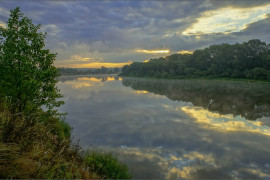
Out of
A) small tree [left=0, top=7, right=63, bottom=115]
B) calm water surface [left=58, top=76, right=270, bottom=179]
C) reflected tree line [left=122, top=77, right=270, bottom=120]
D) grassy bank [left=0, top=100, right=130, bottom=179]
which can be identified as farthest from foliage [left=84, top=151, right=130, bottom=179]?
reflected tree line [left=122, top=77, right=270, bottom=120]

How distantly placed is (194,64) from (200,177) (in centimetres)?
15974

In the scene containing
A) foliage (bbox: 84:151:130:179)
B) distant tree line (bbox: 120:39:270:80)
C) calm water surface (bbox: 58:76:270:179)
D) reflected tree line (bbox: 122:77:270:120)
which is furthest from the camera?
distant tree line (bbox: 120:39:270:80)

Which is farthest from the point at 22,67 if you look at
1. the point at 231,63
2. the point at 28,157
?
the point at 231,63

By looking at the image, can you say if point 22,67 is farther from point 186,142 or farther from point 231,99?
point 231,99

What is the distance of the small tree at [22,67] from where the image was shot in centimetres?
1484

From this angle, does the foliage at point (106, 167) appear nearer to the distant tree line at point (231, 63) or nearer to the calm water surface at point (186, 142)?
the calm water surface at point (186, 142)

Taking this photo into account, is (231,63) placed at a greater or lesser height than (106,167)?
greater

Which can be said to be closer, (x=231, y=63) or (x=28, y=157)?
(x=28, y=157)

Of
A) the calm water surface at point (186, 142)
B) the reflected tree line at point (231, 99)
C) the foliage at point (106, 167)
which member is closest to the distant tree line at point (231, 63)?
the reflected tree line at point (231, 99)

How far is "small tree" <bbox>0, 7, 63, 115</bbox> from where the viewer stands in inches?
584

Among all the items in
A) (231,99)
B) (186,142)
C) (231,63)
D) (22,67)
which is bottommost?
(186,142)

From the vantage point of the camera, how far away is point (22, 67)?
1530 centimetres

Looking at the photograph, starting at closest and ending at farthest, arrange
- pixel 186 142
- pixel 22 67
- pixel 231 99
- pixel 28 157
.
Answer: pixel 28 157 → pixel 22 67 → pixel 186 142 → pixel 231 99

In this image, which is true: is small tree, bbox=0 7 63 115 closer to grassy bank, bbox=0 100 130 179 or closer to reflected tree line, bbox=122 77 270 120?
grassy bank, bbox=0 100 130 179
